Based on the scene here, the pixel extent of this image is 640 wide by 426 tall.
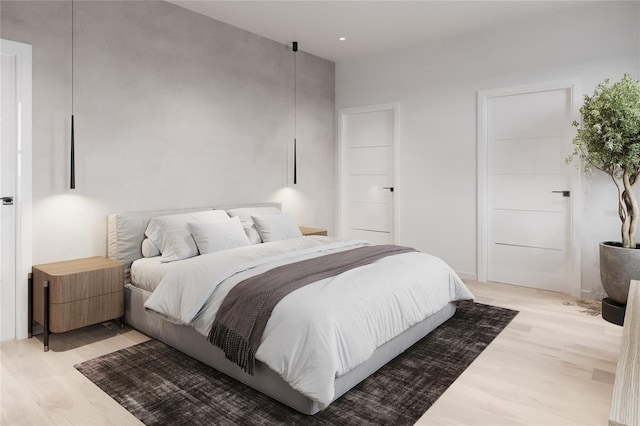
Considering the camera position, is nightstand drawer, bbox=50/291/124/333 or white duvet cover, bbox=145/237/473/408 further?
nightstand drawer, bbox=50/291/124/333

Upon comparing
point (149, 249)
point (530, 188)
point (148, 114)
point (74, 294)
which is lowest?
point (74, 294)

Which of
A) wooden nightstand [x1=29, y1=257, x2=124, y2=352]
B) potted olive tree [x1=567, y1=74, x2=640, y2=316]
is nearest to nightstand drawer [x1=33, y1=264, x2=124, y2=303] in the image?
wooden nightstand [x1=29, y1=257, x2=124, y2=352]

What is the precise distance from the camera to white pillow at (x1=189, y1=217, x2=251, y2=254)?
340 centimetres

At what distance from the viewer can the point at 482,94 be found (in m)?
4.68

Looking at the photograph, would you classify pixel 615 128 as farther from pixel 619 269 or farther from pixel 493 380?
pixel 493 380

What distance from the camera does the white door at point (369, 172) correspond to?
Answer: 5551 mm

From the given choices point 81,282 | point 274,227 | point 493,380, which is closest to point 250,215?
point 274,227

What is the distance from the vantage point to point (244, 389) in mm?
2318

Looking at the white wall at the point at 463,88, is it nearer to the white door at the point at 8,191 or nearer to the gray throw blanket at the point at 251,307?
the gray throw blanket at the point at 251,307

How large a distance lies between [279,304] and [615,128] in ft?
10.4

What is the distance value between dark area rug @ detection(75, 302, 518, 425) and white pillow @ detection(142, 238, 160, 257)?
31.6 inches

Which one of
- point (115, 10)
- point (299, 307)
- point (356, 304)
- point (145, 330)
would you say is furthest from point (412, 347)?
point (115, 10)

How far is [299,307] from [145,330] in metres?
1.63

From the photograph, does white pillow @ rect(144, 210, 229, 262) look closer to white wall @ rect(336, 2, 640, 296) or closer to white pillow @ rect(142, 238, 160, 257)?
white pillow @ rect(142, 238, 160, 257)
